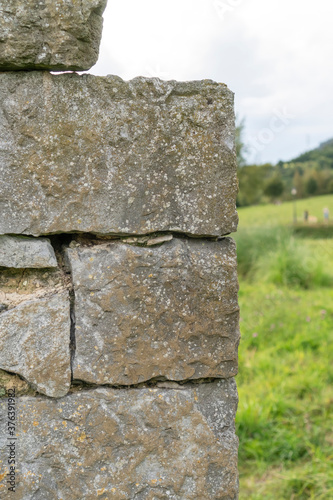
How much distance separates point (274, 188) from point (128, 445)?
23977mm

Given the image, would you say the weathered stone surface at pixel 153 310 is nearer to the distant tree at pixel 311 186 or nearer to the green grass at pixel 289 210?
the green grass at pixel 289 210

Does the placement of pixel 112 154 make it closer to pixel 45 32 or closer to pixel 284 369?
pixel 45 32

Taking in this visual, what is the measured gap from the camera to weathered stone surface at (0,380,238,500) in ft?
5.00

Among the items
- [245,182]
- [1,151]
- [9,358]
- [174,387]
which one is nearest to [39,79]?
[1,151]

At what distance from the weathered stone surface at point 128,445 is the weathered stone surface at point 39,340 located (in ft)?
0.24

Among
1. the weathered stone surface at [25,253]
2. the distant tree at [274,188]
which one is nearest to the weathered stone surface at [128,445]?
the weathered stone surface at [25,253]

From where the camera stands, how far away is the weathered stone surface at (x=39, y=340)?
4.96 ft

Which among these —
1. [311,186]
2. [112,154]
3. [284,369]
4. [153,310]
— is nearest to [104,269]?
[153,310]

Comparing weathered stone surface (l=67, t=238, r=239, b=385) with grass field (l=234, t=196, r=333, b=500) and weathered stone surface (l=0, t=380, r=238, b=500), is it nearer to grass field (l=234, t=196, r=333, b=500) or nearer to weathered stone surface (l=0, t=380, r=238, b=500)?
weathered stone surface (l=0, t=380, r=238, b=500)

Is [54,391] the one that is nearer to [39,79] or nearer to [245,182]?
[39,79]

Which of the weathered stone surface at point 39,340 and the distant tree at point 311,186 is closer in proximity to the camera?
the weathered stone surface at point 39,340

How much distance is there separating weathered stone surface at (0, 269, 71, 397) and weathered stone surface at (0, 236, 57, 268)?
111 millimetres

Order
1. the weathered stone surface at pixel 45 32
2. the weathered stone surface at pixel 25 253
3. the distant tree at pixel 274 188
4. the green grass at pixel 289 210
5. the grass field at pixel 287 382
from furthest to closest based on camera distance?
1. the distant tree at pixel 274 188
2. the green grass at pixel 289 210
3. the grass field at pixel 287 382
4. the weathered stone surface at pixel 25 253
5. the weathered stone surface at pixel 45 32

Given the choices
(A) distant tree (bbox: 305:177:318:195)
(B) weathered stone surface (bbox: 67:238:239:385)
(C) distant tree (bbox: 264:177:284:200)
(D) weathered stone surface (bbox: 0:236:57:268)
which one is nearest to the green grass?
(A) distant tree (bbox: 305:177:318:195)
